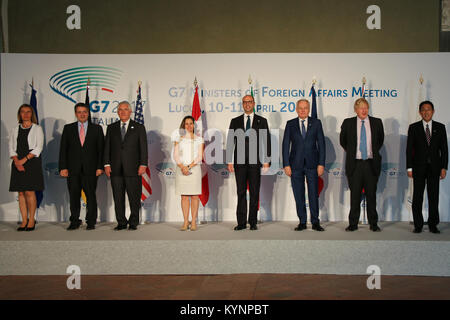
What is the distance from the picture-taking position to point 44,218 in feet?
20.1

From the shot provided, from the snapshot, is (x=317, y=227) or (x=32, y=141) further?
(x=32, y=141)

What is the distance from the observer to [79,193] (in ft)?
17.9

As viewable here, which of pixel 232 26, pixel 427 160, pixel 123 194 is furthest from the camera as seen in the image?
pixel 232 26

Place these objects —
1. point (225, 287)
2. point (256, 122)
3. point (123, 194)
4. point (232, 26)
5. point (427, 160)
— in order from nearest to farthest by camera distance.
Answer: point (225, 287) < point (427, 160) < point (256, 122) < point (123, 194) < point (232, 26)

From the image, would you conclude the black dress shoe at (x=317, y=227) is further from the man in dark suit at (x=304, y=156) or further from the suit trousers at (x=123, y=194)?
the suit trousers at (x=123, y=194)

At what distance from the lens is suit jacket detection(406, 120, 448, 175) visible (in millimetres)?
5113

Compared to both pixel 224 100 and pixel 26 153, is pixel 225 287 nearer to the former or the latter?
pixel 224 100

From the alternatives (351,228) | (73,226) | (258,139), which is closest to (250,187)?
(258,139)

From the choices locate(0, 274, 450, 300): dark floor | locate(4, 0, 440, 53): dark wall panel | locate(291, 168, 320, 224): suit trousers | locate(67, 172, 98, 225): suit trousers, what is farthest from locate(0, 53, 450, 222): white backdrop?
locate(0, 274, 450, 300): dark floor

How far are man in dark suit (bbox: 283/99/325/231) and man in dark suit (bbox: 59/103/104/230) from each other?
7.66 ft

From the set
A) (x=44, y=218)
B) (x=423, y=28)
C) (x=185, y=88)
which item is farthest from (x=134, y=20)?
(x=423, y=28)

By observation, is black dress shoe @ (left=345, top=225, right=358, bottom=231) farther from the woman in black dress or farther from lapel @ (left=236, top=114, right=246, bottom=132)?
the woman in black dress

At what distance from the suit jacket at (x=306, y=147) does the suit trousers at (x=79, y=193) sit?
7.88ft

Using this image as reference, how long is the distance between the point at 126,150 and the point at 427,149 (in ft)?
11.7
